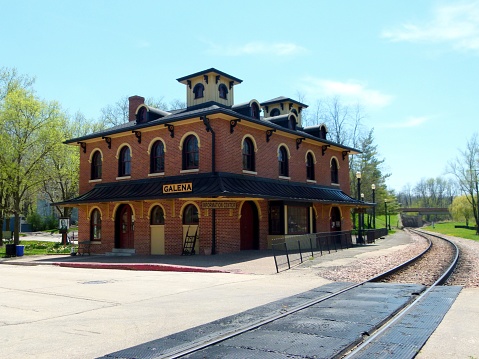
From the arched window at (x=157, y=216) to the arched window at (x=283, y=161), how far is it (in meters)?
6.97

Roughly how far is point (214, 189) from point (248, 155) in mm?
4333

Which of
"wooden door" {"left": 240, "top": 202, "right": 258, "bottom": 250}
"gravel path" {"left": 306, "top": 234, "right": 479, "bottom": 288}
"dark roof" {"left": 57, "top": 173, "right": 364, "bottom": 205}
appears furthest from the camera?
"wooden door" {"left": 240, "top": 202, "right": 258, "bottom": 250}

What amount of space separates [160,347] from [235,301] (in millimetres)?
3901

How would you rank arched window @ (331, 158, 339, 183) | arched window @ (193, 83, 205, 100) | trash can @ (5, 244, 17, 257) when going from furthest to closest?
arched window @ (331, 158, 339, 183)
arched window @ (193, 83, 205, 100)
trash can @ (5, 244, 17, 257)

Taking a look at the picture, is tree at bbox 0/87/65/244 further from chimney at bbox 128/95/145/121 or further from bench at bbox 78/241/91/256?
bench at bbox 78/241/91/256

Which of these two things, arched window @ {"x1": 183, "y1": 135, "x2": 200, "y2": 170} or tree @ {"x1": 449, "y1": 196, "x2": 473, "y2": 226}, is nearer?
arched window @ {"x1": 183, "y1": 135, "x2": 200, "y2": 170}

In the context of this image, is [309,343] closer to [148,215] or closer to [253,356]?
[253,356]

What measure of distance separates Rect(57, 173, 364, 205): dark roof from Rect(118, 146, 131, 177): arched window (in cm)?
73

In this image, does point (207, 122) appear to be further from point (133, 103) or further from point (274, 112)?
point (274, 112)

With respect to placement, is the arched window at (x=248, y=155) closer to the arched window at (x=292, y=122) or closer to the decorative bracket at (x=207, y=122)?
the decorative bracket at (x=207, y=122)

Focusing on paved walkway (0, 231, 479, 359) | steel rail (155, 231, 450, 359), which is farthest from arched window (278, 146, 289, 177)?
steel rail (155, 231, 450, 359)

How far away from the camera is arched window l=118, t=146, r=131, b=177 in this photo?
25641 millimetres

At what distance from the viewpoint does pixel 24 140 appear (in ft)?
105

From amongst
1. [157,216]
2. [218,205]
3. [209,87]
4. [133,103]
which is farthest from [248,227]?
[133,103]
